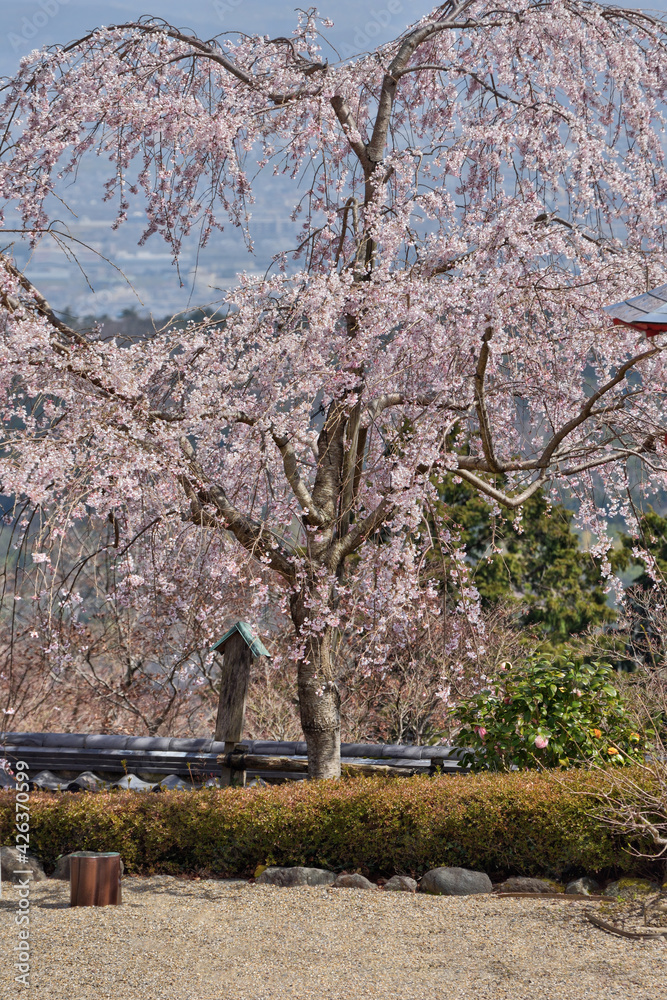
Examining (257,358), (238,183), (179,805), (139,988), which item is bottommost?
(139,988)

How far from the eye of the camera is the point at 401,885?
5.25 metres

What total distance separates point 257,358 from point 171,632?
6.13 meters

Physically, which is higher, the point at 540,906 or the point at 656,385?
the point at 656,385

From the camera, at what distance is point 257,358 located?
5.73m

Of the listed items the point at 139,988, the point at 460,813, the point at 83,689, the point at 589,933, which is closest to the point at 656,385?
the point at 460,813

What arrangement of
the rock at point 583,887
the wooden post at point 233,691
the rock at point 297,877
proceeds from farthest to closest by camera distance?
the wooden post at point 233,691 → the rock at point 297,877 → the rock at point 583,887

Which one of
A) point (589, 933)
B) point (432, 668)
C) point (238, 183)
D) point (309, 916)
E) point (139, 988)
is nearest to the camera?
point (139, 988)

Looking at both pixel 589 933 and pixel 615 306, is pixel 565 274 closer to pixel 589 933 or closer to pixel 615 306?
pixel 615 306

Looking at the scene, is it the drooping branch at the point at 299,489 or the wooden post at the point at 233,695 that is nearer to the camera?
the drooping branch at the point at 299,489

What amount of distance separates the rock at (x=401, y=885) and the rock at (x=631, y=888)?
3.43ft

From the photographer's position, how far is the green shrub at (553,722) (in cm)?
591

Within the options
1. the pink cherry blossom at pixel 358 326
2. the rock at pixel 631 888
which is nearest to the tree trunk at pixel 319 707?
the pink cherry blossom at pixel 358 326

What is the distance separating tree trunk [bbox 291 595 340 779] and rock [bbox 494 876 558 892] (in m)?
1.77

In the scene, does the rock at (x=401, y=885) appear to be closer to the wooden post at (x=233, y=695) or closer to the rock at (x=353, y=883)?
the rock at (x=353, y=883)
